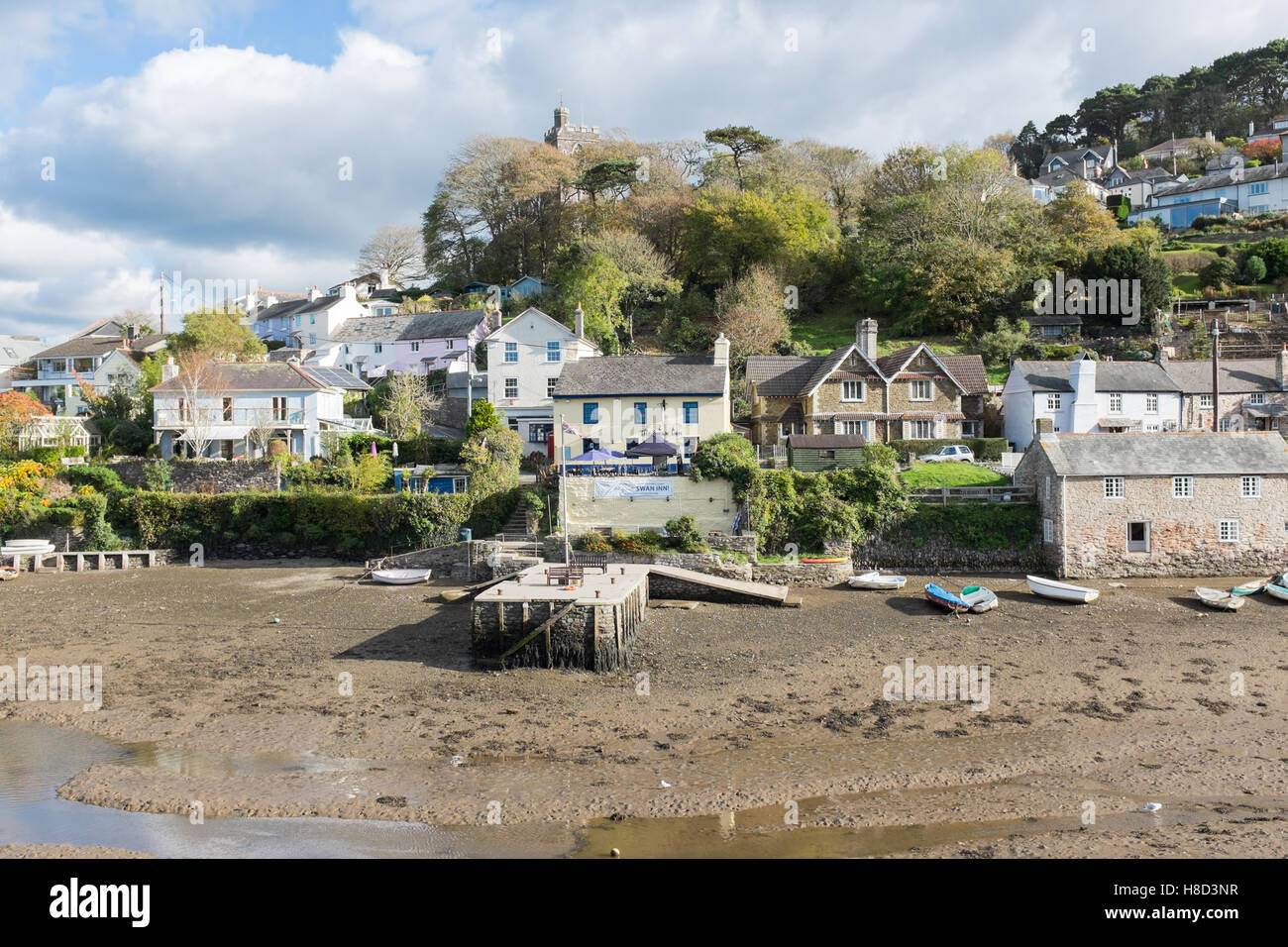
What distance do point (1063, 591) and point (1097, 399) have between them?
19.7 metres

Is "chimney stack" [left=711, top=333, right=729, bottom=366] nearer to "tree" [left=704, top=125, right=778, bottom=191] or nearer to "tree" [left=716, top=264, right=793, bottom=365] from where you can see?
"tree" [left=716, top=264, right=793, bottom=365]

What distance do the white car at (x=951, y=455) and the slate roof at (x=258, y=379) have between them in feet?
99.7

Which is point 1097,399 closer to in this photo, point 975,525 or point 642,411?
point 975,525

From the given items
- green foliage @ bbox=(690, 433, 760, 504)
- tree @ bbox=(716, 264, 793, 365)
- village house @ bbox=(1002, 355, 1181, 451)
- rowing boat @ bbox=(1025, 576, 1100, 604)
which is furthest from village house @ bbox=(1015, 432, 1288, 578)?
tree @ bbox=(716, 264, 793, 365)

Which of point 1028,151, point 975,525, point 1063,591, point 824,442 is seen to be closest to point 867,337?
point 824,442

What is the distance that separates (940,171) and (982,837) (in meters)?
58.8

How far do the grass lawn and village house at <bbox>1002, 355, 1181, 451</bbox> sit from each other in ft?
23.1

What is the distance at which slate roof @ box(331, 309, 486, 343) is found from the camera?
58.9m

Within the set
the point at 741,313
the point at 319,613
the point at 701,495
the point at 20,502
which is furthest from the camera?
the point at 741,313

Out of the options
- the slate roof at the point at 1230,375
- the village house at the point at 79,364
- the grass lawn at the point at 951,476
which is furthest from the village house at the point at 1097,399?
the village house at the point at 79,364

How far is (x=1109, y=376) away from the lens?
136 ft

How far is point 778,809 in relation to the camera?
1238 cm

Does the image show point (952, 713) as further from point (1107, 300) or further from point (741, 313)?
point (1107, 300)

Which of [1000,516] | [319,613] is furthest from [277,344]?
[1000,516]
